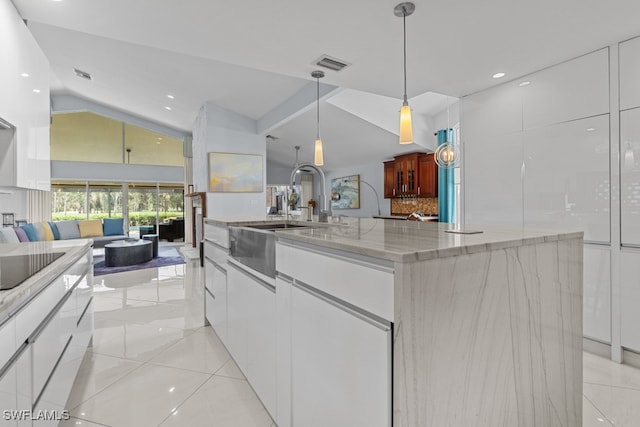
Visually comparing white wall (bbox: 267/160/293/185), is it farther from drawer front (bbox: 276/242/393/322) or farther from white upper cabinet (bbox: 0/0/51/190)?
drawer front (bbox: 276/242/393/322)

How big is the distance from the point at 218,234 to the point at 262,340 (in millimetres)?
1116

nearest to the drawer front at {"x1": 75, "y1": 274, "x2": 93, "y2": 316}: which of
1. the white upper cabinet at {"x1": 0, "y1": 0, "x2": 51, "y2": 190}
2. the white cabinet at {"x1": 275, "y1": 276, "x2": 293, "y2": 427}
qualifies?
the white upper cabinet at {"x1": 0, "y1": 0, "x2": 51, "y2": 190}

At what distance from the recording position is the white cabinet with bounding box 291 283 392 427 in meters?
0.92

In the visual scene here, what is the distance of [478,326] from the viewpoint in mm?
1032

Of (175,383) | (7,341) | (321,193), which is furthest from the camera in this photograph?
(321,193)

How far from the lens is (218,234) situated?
2.53 metres

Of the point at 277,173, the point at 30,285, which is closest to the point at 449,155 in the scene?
the point at 30,285

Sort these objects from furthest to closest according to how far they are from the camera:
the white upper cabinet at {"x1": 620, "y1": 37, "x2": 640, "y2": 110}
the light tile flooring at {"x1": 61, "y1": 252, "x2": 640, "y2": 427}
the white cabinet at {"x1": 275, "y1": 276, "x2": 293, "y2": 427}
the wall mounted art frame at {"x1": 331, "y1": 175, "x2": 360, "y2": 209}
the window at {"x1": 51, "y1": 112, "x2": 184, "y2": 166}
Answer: the wall mounted art frame at {"x1": 331, "y1": 175, "x2": 360, "y2": 209}, the window at {"x1": 51, "y1": 112, "x2": 184, "y2": 166}, the white upper cabinet at {"x1": 620, "y1": 37, "x2": 640, "y2": 110}, the light tile flooring at {"x1": 61, "y1": 252, "x2": 640, "y2": 427}, the white cabinet at {"x1": 275, "y1": 276, "x2": 293, "y2": 427}

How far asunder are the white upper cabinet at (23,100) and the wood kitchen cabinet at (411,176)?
583 cm

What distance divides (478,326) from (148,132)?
408 inches

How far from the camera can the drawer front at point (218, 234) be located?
231cm

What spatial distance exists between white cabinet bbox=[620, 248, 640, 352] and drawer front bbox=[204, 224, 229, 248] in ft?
9.44

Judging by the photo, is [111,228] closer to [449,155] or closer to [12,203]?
[12,203]

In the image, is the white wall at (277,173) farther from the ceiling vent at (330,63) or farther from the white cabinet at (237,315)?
the white cabinet at (237,315)
